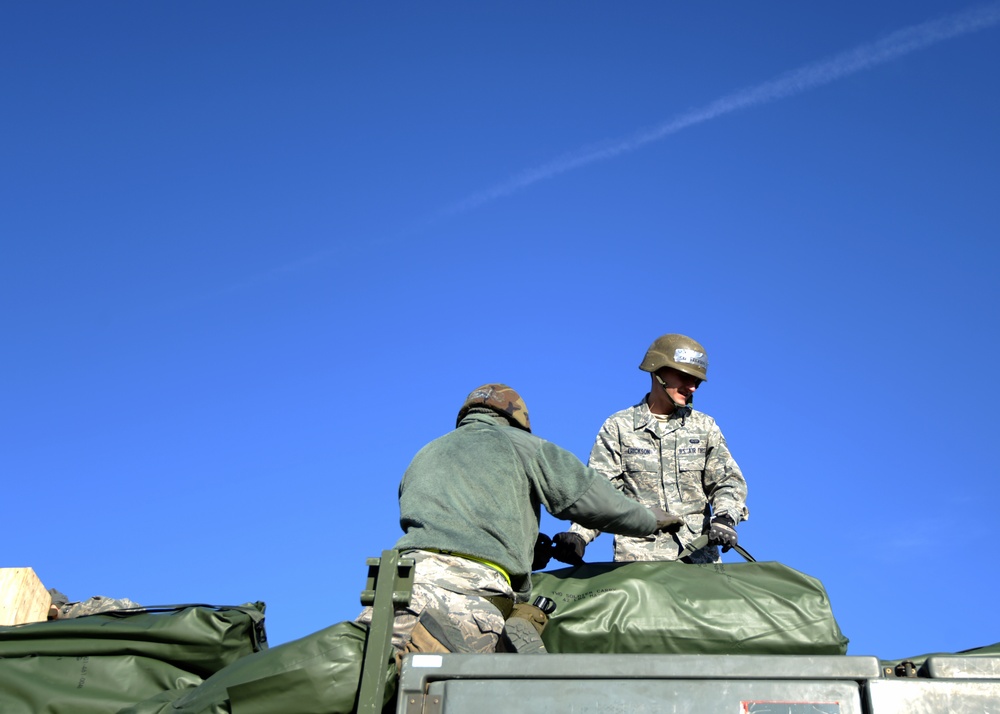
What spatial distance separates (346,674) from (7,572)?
226 cm

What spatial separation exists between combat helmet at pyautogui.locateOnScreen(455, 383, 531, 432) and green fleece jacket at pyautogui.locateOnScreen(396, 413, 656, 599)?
0.19 metres

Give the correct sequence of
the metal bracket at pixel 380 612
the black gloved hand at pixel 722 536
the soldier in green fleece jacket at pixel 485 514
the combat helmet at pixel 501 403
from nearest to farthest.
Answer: the metal bracket at pixel 380 612 < the soldier in green fleece jacket at pixel 485 514 < the combat helmet at pixel 501 403 < the black gloved hand at pixel 722 536

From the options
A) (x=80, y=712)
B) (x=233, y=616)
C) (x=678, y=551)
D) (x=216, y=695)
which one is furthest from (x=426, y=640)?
(x=678, y=551)

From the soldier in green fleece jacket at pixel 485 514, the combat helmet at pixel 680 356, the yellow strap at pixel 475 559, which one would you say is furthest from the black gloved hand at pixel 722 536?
the yellow strap at pixel 475 559

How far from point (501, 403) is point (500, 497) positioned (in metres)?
0.71

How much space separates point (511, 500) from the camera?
4.70 meters

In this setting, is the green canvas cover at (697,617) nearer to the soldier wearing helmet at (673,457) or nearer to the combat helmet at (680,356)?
the soldier wearing helmet at (673,457)

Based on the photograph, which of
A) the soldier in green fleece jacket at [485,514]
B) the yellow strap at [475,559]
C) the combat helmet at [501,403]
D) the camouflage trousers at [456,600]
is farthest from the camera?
the combat helmet at [501,403]

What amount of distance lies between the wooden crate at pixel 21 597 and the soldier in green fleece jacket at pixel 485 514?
A: 1.77m

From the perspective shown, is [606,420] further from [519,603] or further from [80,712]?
[80,712]

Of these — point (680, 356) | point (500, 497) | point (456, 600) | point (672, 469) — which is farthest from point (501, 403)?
point (680, 356)

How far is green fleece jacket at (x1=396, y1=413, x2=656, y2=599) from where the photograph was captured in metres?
4.54

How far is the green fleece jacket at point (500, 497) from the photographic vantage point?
4539mm

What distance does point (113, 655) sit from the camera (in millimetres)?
4414
